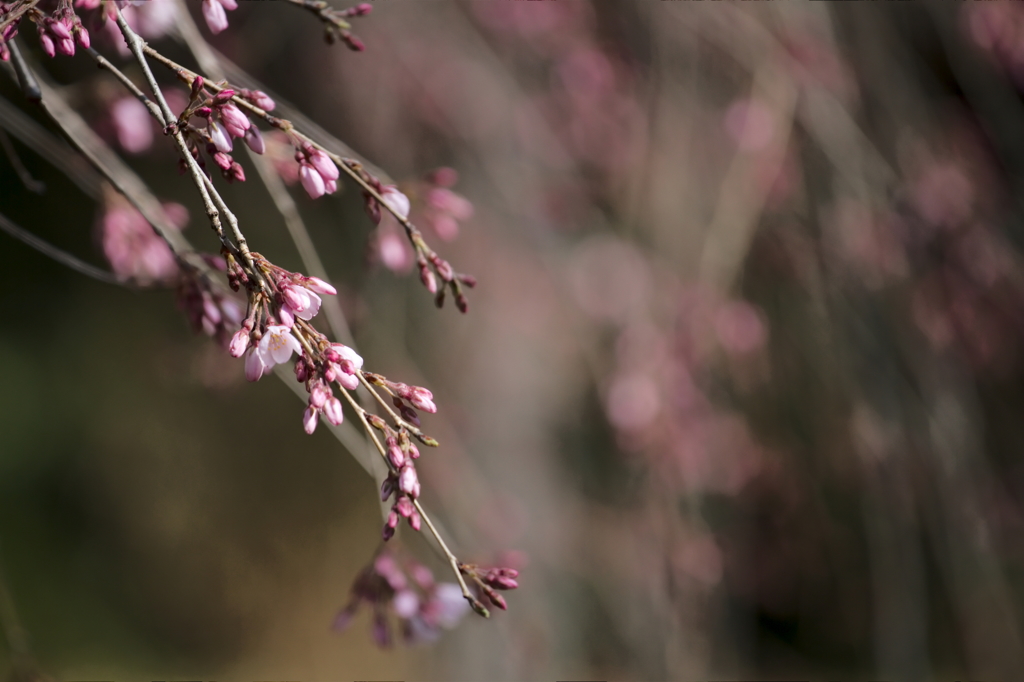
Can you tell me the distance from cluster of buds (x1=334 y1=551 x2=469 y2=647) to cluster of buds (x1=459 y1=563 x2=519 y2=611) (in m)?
0.32

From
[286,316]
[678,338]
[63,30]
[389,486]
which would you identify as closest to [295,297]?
[286,316]

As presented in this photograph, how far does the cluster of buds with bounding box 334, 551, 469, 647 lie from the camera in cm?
110

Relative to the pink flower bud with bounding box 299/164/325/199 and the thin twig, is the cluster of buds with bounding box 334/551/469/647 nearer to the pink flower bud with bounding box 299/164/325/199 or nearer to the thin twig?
the pink flower bud with bounding box 299/164/325/199

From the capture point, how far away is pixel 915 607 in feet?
5.87

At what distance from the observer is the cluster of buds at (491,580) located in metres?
0.76

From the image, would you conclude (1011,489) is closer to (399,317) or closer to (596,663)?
(596,663)

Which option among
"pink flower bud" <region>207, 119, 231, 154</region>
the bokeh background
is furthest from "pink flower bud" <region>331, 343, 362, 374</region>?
the bokeh background

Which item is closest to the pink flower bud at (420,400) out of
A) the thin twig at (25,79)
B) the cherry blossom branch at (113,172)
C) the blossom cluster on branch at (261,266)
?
the blossom cluster on branch at (261,266)

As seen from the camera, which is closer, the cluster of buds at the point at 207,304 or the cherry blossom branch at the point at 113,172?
the cherry blossom branch at the point at 113,172

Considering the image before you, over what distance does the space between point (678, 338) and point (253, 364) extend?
1.81 metres

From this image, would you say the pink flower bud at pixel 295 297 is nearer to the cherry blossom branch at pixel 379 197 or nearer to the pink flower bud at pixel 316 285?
the pink flower bud at pixel 316 285

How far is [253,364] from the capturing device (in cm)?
67

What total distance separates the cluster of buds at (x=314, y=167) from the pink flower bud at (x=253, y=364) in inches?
7.9

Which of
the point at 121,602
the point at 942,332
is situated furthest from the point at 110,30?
the point at 121,602
